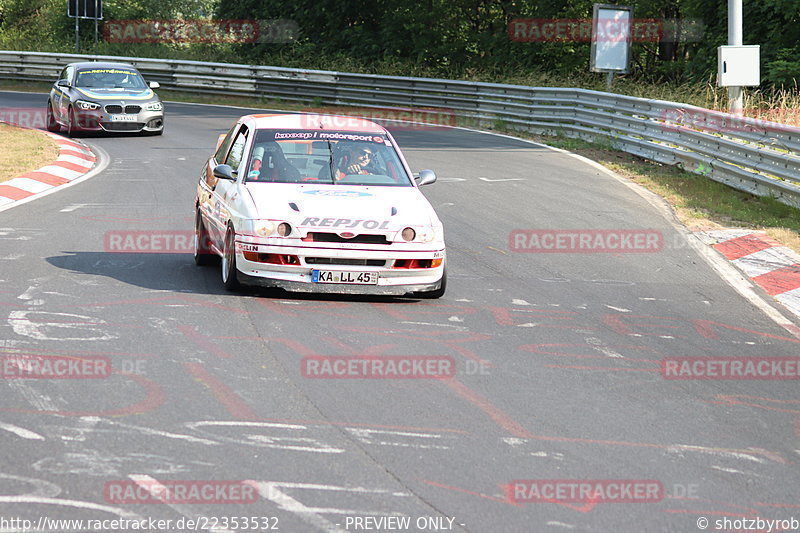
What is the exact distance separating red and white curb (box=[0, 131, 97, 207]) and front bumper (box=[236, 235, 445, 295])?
648 cm

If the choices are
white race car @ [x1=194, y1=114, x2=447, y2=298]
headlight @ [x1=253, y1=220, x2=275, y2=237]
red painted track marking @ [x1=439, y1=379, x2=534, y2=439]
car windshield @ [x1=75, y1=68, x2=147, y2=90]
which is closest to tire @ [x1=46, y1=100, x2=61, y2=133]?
car windshield @ [x1=75, y1=68, x2=147, y2=90]

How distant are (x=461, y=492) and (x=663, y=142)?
51.4 ft

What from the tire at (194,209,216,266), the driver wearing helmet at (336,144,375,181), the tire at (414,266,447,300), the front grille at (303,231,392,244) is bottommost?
the tire at (414,266,447,300)

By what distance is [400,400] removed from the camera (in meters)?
6.66

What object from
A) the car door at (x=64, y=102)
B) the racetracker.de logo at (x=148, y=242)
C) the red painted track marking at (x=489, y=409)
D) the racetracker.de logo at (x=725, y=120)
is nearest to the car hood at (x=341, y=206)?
the racetracker.de logo at (x=148, y=242)

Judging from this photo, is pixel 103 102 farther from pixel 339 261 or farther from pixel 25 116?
pixel 339 261

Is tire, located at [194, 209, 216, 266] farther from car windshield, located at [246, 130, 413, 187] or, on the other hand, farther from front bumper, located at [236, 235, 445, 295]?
front bumper, located at [236, 235, 445, 295]

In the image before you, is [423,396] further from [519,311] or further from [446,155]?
[446,155]

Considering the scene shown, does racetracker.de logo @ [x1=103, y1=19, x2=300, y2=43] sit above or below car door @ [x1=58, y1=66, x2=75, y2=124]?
above

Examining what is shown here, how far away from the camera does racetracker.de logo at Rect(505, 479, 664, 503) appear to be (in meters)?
5.18

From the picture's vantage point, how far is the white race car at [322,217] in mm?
9219

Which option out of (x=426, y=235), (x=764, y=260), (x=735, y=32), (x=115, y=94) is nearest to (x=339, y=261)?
(x=426, y=235)

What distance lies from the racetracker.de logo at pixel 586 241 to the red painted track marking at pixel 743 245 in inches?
28.1

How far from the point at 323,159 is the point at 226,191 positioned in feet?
3.03
